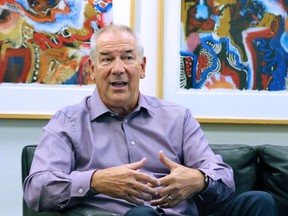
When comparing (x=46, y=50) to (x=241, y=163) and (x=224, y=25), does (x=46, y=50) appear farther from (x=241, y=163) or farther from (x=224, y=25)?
(x=241, y=163)

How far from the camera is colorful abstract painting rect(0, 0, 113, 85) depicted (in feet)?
7.14

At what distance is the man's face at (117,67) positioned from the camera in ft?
5.78

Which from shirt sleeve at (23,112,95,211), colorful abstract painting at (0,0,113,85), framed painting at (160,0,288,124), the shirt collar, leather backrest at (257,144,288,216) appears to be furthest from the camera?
framed painting at (160,0,288,124)

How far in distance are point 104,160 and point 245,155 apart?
728 millimetres

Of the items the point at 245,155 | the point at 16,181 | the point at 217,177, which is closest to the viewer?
the point at 217,177

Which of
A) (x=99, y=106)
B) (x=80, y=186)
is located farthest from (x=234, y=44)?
(x=80, y=186)

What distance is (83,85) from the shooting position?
225 centimetres

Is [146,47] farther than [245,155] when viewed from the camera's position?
Yes

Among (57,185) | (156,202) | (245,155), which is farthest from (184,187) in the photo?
(245,155)

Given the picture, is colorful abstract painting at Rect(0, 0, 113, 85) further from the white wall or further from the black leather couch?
the black leather couch

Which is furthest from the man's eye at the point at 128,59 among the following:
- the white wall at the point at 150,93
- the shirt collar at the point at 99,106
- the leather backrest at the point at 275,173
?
the leather backrest at the point at 275,173

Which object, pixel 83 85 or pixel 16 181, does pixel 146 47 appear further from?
pixel 16 181

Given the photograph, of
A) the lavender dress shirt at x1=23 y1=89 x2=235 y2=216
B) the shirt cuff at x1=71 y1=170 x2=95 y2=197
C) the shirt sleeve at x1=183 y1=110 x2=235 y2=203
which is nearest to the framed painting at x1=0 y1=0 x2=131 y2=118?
the lavender dress shirt at x1=23 y1=89 x2=235 y2=216

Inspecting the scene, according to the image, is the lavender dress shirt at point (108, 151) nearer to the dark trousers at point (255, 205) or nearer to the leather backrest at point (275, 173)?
the dark trousers at point (255, 205)
